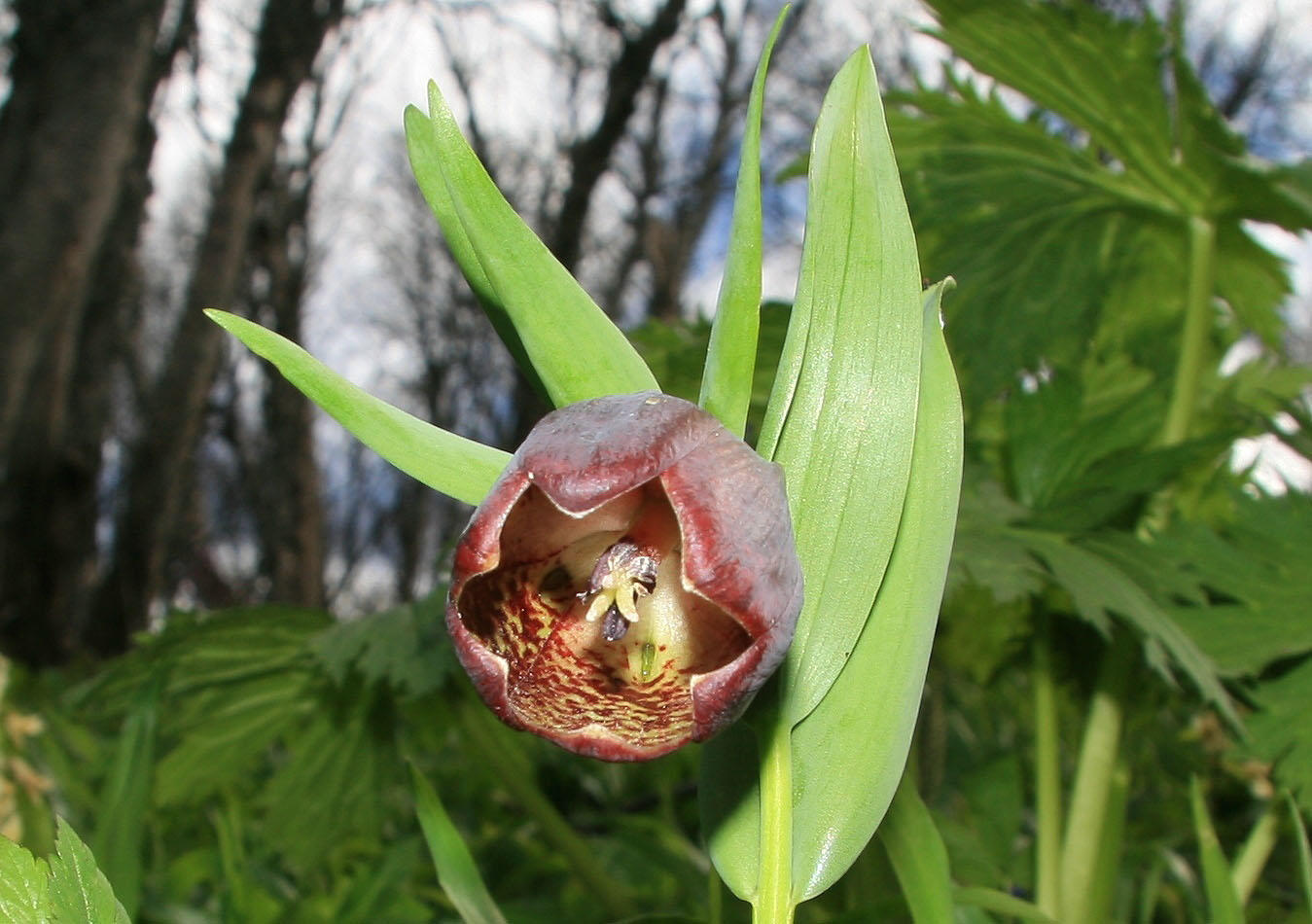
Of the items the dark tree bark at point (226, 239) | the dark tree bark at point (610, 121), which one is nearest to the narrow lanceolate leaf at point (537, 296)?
the dark tree bark at point (610, 121)

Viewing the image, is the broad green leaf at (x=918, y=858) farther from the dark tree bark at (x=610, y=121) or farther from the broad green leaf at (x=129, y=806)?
the dark tree bark at (x=610, y=121)

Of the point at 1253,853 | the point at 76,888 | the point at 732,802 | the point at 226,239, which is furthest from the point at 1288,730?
the point at 226,239

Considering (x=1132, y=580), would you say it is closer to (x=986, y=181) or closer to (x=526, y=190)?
(x=986, y=181)

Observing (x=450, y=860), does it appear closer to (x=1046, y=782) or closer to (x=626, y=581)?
(x=626, y=581)

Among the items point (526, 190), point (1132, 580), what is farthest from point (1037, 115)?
point (526, 190)

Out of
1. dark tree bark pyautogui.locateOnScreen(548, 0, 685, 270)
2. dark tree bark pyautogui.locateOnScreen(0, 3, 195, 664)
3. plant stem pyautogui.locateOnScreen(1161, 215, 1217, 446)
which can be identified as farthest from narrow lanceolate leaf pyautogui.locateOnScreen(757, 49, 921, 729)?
dark tree bark pyautogui.locateOnScreen(548, 0, 685, 270)

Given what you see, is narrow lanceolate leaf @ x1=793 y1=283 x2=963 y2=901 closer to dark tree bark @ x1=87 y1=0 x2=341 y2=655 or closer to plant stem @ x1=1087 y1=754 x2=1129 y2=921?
plant stem @ x1=1087 y1=754 x2=1129 y2=921
